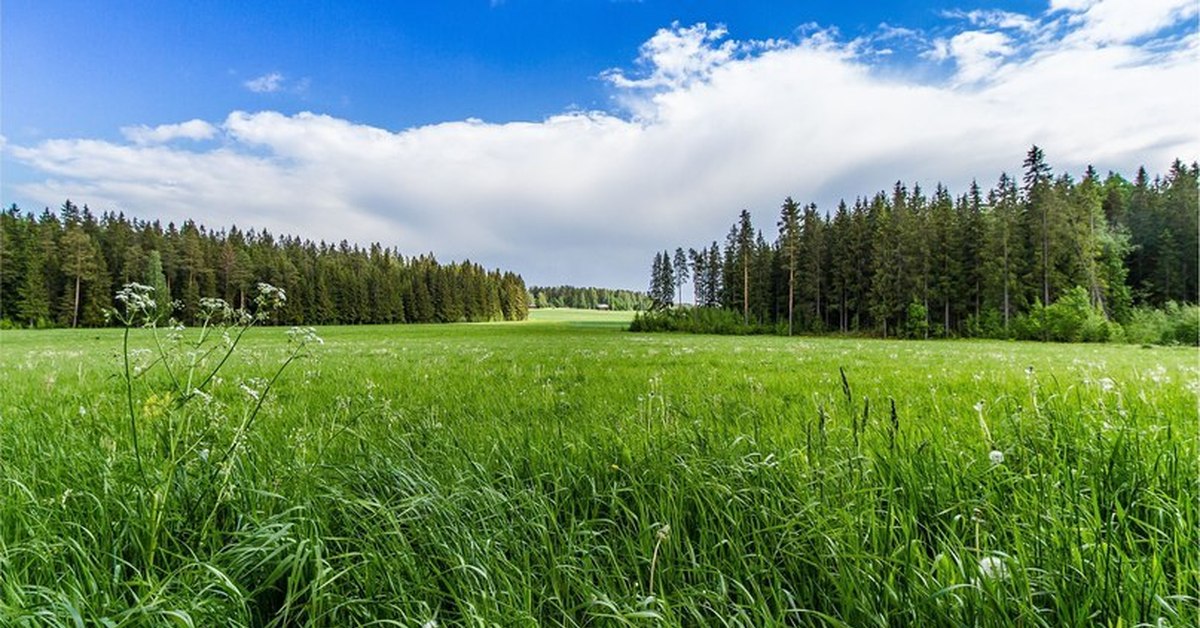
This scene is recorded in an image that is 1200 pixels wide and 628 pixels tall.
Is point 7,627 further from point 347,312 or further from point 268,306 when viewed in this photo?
point 347,312

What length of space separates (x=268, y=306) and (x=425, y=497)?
4.59ft

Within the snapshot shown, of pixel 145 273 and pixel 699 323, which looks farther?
pixel 699 323

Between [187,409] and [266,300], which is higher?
[266,300]

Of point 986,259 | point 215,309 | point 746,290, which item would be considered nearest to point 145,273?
point 215,309

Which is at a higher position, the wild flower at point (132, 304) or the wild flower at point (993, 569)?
the wild flower at point (132, 304)

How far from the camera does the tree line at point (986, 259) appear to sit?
51.8 meters

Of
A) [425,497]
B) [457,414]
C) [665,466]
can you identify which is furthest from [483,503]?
[457,414]

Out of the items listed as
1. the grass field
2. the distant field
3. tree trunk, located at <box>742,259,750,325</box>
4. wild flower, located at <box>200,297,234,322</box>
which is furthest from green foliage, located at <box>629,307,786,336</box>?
wild flower, located at <box>200,297,234,322</box>

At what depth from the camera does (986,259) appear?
A: 5934 cm

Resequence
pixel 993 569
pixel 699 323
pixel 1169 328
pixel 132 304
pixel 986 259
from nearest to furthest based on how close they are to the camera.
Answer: pixel 993 569, pixel 132 304, pixel 1169 328, pixel 986 259, pixel 699 323

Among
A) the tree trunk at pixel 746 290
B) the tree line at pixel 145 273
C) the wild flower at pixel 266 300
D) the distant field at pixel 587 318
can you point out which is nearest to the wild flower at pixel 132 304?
the wild flower at pixel 266 300

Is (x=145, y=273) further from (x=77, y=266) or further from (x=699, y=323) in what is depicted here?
(x=699, y=323)

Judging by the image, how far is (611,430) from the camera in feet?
11.8

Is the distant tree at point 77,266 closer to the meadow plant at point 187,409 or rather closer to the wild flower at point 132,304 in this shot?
the meadow plant at point 187,409
